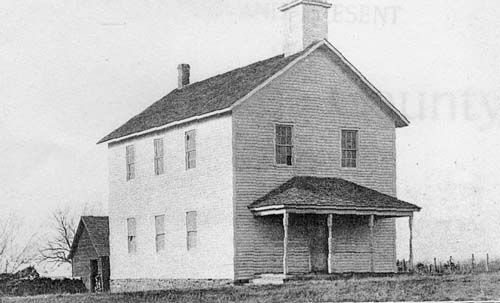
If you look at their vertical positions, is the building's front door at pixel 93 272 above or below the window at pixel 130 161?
below

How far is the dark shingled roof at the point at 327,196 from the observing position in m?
32.1

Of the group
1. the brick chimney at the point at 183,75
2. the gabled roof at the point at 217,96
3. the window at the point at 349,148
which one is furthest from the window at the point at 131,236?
the window at the point at 349,148

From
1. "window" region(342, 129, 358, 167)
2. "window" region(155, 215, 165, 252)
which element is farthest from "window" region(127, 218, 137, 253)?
"window" region(342, 129, 358, 167)

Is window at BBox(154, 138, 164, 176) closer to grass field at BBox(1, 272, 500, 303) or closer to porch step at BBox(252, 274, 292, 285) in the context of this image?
porch step at BBox(252, 274, 292, 285)

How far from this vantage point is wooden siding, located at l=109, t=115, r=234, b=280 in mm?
33781

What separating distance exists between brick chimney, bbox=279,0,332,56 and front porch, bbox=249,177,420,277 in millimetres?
5271

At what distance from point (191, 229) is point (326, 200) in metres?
5.91

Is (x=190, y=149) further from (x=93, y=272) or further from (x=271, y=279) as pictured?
(x=93, y=272)

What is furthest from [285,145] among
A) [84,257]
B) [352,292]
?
[84,257]

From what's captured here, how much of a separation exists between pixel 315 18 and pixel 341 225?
25.6ft

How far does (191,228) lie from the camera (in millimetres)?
35719

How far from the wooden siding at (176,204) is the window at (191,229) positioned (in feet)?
0.69

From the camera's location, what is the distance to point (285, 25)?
36906mm

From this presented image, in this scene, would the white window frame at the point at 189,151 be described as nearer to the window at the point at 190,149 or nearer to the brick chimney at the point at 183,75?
the window at the point at 190,149
